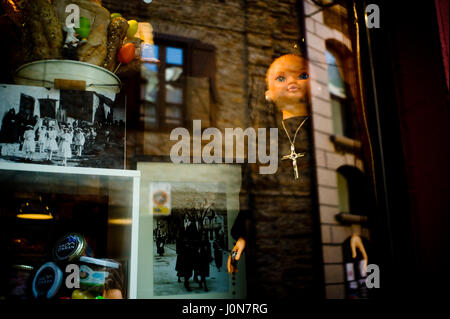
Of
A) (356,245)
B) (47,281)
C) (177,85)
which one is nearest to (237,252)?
(356,245)

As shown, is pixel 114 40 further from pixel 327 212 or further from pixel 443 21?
pixel 327 212

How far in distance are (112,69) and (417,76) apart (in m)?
1.59

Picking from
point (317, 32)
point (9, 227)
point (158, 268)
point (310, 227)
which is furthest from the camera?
point (310, 227)

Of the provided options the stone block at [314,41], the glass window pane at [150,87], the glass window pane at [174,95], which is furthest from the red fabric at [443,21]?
the glass window pane at [150,87]

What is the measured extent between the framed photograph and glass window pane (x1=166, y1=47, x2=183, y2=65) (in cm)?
132

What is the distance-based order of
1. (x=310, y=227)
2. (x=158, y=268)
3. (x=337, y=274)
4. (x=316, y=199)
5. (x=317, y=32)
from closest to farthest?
(x=158, y=268) < (x=337, y=274) < (x=317, y=32) < (x=310, y=227) < (x=316, y=199)

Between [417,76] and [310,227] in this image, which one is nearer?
[417,76]

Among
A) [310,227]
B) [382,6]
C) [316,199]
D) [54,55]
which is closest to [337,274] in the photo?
[310,227]

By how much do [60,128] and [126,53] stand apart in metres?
0.55

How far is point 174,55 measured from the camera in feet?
11.0

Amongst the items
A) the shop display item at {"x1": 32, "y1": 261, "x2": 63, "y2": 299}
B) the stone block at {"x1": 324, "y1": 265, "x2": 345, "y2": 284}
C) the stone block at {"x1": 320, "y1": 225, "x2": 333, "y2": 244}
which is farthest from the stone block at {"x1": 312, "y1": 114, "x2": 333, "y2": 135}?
the shop display item at {"x1": 32, "y1": 261, "x2": 63, "y2": 299}

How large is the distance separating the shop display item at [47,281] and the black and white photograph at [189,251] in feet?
2.07
